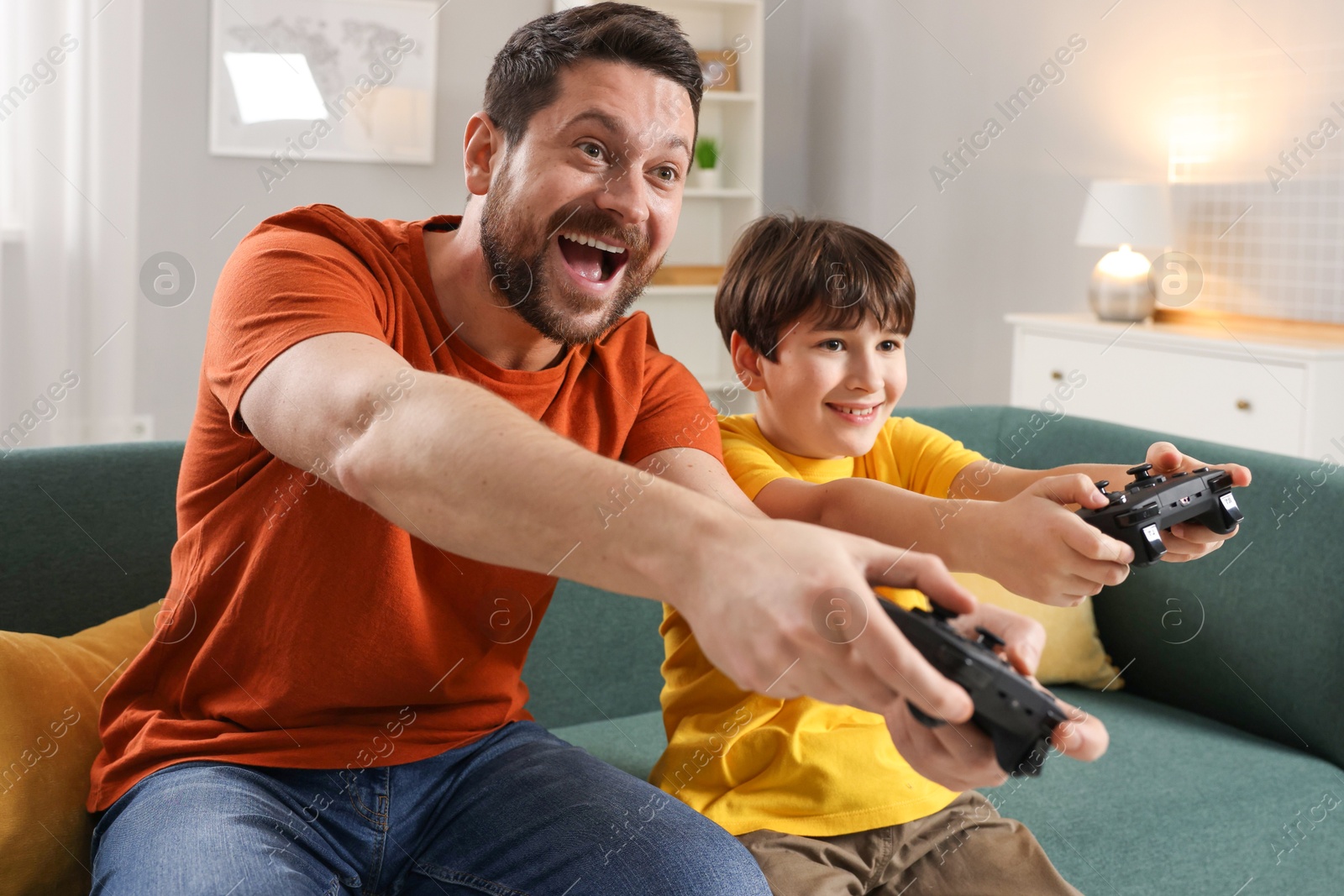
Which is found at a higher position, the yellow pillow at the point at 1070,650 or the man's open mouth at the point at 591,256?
the man's open mouth at the point at 591,256

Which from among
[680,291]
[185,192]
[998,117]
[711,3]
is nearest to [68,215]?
[185,192]

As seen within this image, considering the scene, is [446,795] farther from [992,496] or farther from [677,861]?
[992,496]

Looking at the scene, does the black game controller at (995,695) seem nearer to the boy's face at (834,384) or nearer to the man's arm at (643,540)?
the man's arm at (643,540)

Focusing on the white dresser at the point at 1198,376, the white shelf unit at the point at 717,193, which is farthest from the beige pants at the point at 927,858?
the white shelf unit at the point at 717,193

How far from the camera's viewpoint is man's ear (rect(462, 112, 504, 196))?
3.97 ft

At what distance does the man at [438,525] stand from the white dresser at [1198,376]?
145 cm

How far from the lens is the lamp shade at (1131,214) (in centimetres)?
319

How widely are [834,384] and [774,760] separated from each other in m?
0.39

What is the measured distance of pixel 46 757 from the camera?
1077 millimetres

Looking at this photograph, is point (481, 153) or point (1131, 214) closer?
point (481, 153)

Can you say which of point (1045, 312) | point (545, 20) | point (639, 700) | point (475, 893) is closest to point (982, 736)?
point (475, 893)

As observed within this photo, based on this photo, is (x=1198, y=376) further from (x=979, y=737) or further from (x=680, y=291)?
(x=979, y=737)

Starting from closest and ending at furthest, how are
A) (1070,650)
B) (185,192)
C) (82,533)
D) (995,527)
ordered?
1. (995,527)
2. (82,533)
3. (1070,650)
4. (185,192)

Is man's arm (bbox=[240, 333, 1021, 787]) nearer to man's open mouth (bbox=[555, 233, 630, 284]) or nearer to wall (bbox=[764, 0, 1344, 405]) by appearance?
man's open mouth (bbox=[555, 233, 630, 284])
